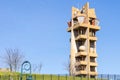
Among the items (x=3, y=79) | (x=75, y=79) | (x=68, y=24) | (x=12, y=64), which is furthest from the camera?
(x=68, y=24)

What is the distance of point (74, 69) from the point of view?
9381 cm

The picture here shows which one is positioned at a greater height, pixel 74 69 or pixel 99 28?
pixel 99 28

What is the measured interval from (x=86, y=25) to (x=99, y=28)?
14.7 feet

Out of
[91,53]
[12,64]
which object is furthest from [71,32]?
[12,64]

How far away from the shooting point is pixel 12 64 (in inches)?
3285

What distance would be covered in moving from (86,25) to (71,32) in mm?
6002

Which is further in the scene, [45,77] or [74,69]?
[74,69]

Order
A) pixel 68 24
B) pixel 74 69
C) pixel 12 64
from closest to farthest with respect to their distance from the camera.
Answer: pixel 12 64
pixel 74 69
pixel 68 24

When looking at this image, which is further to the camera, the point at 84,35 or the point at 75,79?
the point at 84,35

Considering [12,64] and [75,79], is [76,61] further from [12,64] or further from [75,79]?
[75,79]

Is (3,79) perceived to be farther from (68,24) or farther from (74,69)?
(68,24)

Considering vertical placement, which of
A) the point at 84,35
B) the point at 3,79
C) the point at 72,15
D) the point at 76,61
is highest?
the point at 72,15

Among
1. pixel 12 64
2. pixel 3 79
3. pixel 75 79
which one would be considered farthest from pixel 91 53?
pixel 3 79

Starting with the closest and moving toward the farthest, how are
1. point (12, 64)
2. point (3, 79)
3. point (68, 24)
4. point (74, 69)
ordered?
1. point (3, 79)
2. point (12, 64)
3. point (74, 69)
4. point (68, 24)
